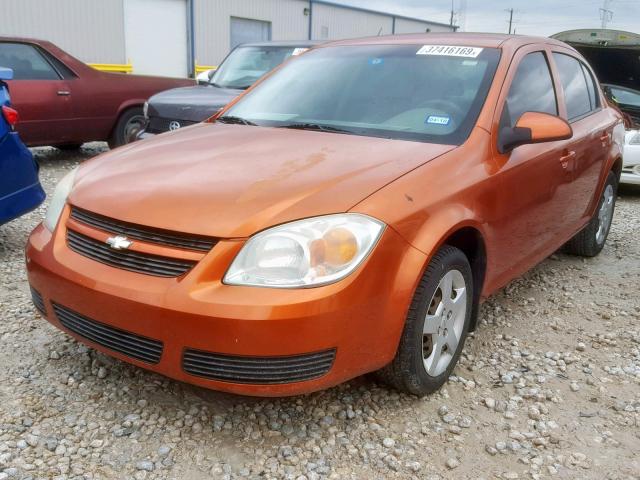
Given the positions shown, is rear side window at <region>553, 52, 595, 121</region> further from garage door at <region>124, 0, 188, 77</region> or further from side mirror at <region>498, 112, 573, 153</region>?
garage door at <region>124, 0, 188, 77</region>

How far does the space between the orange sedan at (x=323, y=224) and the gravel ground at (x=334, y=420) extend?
251 millimetres

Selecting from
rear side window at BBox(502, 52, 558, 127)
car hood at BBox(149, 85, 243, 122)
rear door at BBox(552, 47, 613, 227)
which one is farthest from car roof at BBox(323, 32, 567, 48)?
car hood at BBox(149, 85, 243, 122)

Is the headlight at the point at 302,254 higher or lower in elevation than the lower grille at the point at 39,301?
higher

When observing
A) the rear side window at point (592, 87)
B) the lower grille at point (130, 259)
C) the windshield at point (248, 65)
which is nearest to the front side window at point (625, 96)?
the windshield at point (248, 65)

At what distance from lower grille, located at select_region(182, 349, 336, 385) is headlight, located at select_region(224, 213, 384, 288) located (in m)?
0.26

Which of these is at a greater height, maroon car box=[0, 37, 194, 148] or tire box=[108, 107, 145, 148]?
maroon car box=[0, 37, 194, 148]

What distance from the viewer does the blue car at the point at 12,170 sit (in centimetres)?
404

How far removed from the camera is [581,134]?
157 inches

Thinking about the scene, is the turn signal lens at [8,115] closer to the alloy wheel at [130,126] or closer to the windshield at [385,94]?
the windshield at [385,94]

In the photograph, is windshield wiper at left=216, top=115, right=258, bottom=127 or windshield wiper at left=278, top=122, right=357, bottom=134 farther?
windshield wiper at left=216, top=115, right=258, bottom=127

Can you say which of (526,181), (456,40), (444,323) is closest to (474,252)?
(444,323)

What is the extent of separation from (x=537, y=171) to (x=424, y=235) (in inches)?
47.2

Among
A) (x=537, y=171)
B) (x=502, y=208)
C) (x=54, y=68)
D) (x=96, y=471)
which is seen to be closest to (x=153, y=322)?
(x=96, y=471)

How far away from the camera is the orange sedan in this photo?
2172 mm
